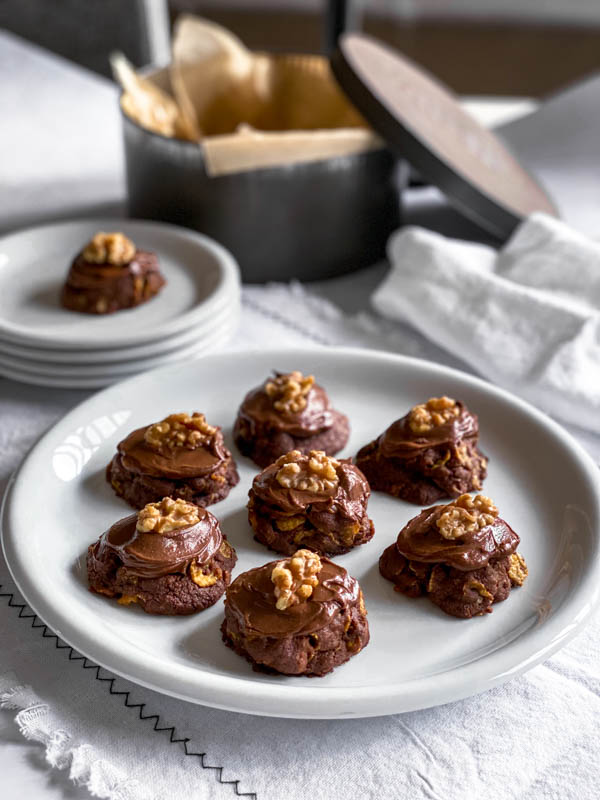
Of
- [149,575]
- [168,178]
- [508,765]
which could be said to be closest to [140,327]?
[168,178]

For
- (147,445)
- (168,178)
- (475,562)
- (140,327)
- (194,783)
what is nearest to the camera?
(194,783)

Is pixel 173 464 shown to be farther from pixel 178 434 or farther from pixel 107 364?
pixel 107 364

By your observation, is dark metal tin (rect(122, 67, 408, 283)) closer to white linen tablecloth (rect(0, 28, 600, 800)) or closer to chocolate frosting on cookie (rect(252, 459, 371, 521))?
chocolate frosting on cookie (rect(252, 459, 371, 521))

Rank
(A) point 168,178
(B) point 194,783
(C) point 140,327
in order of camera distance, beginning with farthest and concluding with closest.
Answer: (A) point 168,178, (C) point 140,327, (B) point 194,783

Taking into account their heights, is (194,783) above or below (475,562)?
below

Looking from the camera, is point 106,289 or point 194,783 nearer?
point 194,783

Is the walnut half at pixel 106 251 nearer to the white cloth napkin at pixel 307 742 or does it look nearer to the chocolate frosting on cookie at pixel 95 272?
the chocolate frosting on cookie at pixel 95 272

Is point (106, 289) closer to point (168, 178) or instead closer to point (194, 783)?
point (168, 178)
